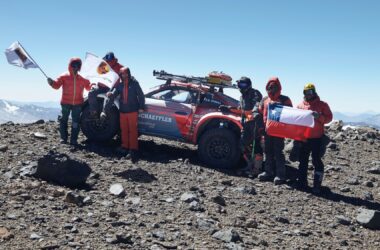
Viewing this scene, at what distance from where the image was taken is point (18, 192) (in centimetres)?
655

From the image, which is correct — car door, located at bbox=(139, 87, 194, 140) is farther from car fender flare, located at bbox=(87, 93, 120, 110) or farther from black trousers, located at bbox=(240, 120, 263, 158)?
black trousers, located at bbox=(240, 120, 263, 158)

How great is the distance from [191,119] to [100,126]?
2327mm

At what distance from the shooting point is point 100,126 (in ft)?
35.4

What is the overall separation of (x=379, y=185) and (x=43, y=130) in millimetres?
8666

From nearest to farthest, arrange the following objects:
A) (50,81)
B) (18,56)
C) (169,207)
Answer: (169,207) → (50,81) → (18,56)

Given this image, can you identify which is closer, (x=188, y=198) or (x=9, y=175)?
(x=188, y=198)

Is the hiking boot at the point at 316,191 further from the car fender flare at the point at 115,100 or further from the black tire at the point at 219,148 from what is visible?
the car fender flare at the point at 115,100

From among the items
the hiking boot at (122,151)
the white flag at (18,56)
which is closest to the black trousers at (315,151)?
the hiking boot at (122,151)

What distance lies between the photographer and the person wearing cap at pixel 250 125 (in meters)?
9.37

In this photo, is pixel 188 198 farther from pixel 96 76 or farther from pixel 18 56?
pixel 18 56

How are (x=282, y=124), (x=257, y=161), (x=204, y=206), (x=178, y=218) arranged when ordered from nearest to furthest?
(x=178, y=218) < (x=204, y=206) < (x=282, y=124) < (x=257, y=161)

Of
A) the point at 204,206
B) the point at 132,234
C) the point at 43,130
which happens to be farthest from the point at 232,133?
the point at 43,130

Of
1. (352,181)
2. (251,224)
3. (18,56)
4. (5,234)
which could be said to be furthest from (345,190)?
(18,56)

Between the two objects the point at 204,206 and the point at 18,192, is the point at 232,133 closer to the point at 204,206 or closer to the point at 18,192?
the point at 204,206
